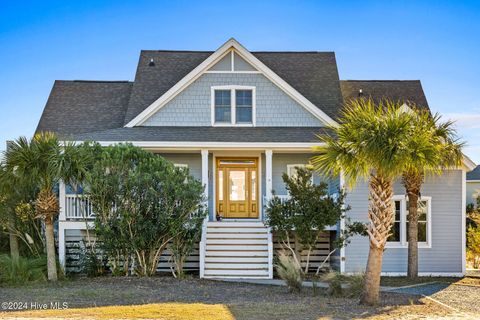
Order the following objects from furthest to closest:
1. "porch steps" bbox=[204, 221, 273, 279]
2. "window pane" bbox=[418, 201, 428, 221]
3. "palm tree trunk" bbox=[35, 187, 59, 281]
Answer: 1. "window pane" bbox=[418, 201, 428, 221]
2. "porch steps" bbox=[204, 221, 273, 279]
3. "palm tree trunk" bbox=[35, 187, 59, 281]

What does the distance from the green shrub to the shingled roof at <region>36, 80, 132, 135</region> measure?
22.7ft

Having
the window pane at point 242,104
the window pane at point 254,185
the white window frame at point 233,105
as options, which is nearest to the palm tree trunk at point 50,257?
the white window frame at point 233,105

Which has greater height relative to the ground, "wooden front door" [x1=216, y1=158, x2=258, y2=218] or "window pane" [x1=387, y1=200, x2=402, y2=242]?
"wooden front door" [x1=216, y1=158, x2=258, y2=218]

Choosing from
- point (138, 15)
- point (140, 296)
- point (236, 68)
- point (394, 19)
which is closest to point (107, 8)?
point (138, 15)

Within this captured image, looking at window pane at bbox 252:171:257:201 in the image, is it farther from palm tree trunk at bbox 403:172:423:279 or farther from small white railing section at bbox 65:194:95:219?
small white railing section at bbox 65:194:95:219

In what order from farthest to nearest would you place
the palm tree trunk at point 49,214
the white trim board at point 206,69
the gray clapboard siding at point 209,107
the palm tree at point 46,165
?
the gray clapboard siding at point 209,107 → the white trim board at point 206,69 → the palm tree trunk at point 49,214 → the palm tree at point 46,165

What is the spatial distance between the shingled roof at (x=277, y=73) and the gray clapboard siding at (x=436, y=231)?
157 inches

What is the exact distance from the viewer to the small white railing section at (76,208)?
61.1 feet

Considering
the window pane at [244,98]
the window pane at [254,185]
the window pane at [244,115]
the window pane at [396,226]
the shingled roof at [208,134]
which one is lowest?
the window pane at [396,226]

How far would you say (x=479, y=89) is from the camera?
20.2 meters

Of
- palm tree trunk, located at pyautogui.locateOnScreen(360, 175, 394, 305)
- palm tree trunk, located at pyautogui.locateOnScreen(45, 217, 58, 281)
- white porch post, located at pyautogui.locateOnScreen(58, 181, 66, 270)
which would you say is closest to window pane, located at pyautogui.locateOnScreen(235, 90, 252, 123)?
white porch post, located at pyautogui.locateOnScreen(58, 181, 66, 270)

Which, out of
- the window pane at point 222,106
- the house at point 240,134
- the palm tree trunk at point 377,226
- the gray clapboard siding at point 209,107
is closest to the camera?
the palm tree trunk at point 377,226

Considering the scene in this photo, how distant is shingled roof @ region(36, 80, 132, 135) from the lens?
23141mm

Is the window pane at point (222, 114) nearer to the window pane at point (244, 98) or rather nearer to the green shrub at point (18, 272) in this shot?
the window pane at point (244, 98)
